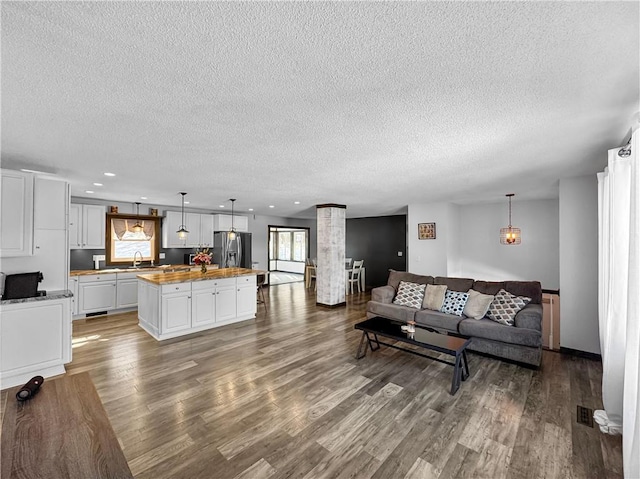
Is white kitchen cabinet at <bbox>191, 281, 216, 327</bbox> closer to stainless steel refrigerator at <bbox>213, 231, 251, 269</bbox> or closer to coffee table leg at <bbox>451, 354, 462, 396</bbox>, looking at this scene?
stainless steel refrigerator at <bbox>213, 231, 251, 269</bbox>

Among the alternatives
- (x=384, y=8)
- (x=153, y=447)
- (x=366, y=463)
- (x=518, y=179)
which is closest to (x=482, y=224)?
(x=518, y=179)

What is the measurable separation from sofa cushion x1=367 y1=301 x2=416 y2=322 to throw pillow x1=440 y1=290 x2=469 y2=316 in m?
0.49

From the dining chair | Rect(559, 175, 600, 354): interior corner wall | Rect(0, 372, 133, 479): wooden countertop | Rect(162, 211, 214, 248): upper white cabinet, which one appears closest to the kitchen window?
Rect(162, 211, 214, 248): upper white cabinet

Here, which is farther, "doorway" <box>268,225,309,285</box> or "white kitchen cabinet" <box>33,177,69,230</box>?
"doorway" <box>268,225,309,285</box>

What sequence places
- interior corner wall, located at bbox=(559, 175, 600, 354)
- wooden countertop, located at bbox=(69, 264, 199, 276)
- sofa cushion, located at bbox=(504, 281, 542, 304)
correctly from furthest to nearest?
wooden countertop, located at bbox=(69, 264, 199, 276), sofa cushion, located at bbox=(504, 281, 542, 304), interior corner wall, located at bbox=(559, 175, 600, 354)

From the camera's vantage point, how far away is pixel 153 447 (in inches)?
82.8

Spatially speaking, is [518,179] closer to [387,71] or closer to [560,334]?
[560,334]

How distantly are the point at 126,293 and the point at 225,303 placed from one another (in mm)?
2463

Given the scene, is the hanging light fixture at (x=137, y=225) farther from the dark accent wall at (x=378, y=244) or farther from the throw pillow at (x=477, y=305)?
the throw pillow at (x=477, y=305)

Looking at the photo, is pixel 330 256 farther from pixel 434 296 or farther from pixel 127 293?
pixel 127 293

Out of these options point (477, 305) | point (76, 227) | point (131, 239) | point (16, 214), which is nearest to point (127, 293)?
point (131, 239)

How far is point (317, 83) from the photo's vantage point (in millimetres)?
1604

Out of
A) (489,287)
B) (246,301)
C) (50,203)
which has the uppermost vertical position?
(50,203)

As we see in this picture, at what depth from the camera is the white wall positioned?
6039 mm
